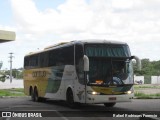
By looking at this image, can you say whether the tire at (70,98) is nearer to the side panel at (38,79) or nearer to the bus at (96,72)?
the bus at (96,72)

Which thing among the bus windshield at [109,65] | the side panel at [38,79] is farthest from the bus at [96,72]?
the side panel at [38,79]

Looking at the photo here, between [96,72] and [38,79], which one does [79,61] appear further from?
[38,79]

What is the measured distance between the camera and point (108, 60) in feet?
64.4

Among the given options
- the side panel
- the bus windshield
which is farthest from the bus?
the side panel

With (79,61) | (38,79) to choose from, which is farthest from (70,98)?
(38,79)

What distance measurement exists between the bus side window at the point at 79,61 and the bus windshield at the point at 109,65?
1.42 ft

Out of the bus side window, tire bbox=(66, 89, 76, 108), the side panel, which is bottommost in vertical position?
tire bbox=(66, 89, 76, 108)

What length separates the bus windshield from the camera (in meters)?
19.3

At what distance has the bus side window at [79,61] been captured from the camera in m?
19.9

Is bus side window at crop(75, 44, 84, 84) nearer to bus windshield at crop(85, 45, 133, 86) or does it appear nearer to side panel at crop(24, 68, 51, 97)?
bus windshield at crop(85, 45, 133, 86)

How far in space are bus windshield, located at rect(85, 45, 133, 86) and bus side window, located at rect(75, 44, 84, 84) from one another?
43 centimetres

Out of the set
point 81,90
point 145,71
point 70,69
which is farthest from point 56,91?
point 145,71

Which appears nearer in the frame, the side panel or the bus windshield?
the bus windshield

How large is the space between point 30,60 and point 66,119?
49.0 ft
